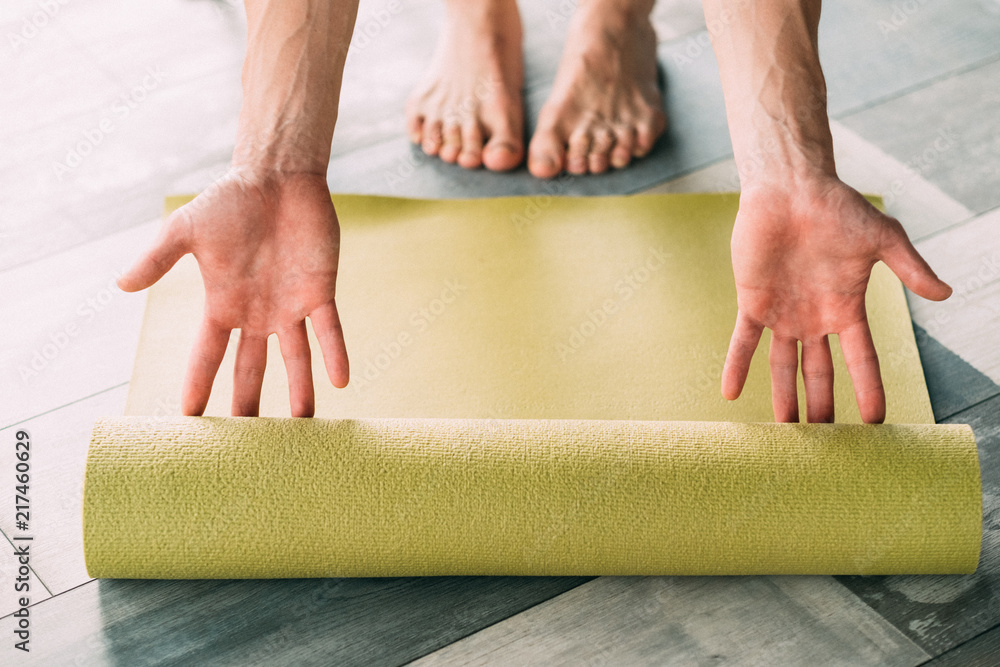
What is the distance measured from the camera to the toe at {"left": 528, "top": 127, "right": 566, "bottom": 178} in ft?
5.82

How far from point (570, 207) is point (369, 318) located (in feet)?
1.51

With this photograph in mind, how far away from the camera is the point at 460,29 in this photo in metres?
1.95

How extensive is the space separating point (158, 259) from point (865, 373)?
2.94 ft

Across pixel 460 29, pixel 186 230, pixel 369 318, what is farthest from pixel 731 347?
pixel 460 29

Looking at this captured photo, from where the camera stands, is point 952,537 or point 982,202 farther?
point 982,202

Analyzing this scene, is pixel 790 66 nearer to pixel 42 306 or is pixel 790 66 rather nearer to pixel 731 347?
pixel 731 347

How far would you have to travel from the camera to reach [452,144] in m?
1.80

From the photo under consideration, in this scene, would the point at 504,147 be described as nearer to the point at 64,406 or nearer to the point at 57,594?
the point at 64,406

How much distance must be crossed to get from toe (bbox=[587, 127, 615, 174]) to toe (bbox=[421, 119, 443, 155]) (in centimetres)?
31

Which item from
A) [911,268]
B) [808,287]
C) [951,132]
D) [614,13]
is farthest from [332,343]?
[951,132]

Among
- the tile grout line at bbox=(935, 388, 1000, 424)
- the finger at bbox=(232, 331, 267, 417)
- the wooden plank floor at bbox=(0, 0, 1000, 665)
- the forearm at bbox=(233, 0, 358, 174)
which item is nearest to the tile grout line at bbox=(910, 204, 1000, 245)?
the wooden plank floor at bbox=(0, 0, 1000, 665)

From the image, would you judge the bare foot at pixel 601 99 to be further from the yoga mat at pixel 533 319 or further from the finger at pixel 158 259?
the finger at pixel 158 259

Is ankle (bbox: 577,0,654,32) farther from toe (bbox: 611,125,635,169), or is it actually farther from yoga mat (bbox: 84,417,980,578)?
yoga mat (bbox: 84,417,980,578)

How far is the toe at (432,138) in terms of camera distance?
5.99ft
